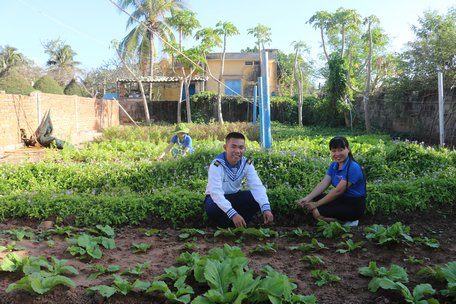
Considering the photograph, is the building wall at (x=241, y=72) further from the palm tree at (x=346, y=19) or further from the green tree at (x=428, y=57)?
the green tree at (x=428, y=57)

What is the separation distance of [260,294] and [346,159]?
7.95 ft

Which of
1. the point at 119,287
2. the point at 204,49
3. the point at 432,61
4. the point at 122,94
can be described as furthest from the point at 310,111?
the point at 119,287

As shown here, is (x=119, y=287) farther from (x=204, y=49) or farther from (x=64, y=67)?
(x=64, y=67)

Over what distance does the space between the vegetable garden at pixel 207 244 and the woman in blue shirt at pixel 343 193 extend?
26 cm

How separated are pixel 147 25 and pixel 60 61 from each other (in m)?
21.7

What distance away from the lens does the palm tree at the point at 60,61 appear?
46128mm

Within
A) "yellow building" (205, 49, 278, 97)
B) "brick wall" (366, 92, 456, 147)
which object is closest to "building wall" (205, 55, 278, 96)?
"yellow building" (205, 49, 278, 97)

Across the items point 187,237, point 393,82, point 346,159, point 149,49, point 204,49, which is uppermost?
point 149,49

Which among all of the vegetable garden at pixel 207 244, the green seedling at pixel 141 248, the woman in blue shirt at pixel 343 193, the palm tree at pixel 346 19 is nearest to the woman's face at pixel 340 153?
the woman in blue shirt at pixel 343 193

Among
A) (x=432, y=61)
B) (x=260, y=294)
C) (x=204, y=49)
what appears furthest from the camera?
(x=204, y=49)

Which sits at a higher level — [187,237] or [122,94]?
[122,94]

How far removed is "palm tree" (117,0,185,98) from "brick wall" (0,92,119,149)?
29.1 ft

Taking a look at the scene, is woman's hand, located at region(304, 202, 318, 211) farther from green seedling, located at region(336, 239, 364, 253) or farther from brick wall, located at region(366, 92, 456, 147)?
brick wall, located at region(366, 92, 456, 147)

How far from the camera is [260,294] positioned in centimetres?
248
